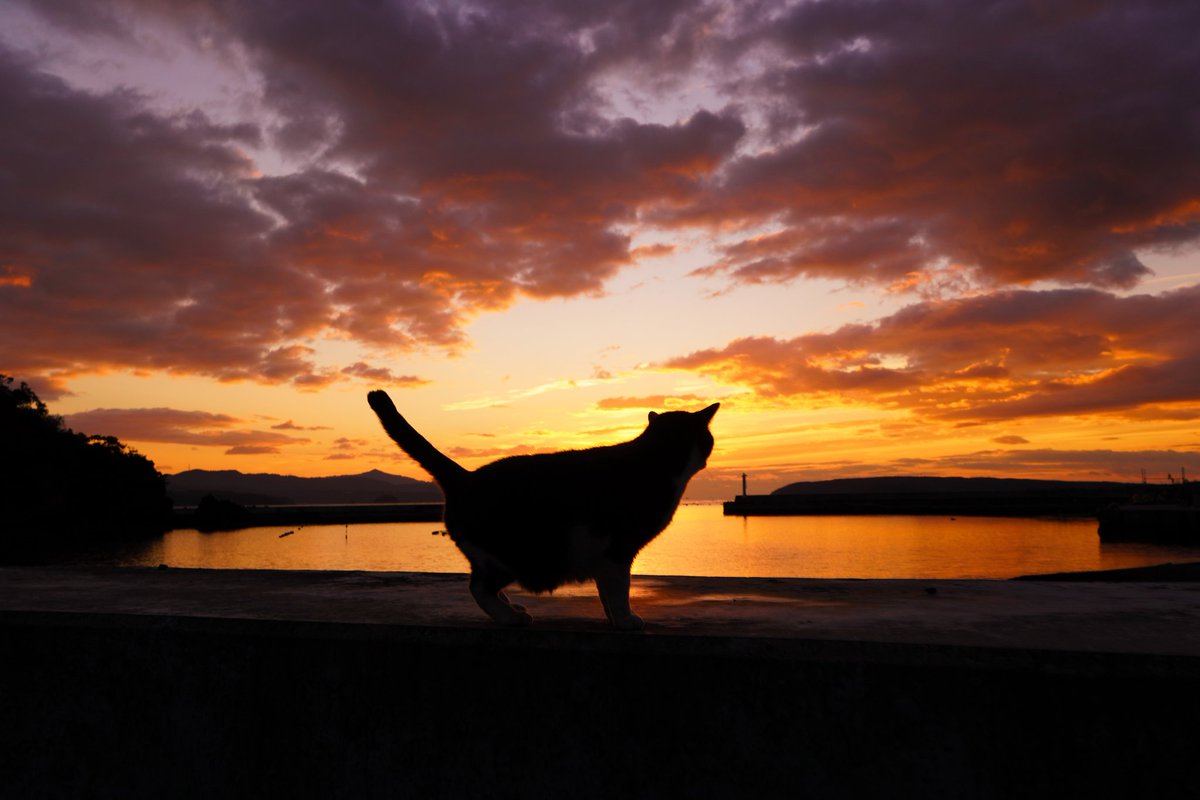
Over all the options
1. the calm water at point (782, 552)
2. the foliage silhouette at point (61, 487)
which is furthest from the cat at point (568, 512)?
the foliage silhouette at point (61, 487)

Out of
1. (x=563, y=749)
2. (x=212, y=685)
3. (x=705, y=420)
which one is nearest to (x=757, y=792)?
(x=563, y=749)

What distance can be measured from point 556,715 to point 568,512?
102cm

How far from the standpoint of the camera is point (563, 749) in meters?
3.49

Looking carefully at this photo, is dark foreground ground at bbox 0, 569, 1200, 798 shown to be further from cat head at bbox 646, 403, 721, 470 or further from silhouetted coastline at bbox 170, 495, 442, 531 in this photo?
silhouetted coastline at bbox 170, 495, 442, 531

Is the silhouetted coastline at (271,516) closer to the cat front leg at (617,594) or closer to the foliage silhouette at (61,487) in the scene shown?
the foliage silhouette at (61,487)

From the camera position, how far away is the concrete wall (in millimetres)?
3037

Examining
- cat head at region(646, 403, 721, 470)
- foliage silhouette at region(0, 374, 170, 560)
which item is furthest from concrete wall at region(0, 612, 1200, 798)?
foliage silhouette at region(0, 374, 170, 560)

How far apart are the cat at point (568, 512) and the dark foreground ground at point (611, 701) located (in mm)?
377

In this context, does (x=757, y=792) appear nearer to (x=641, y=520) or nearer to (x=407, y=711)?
(x=641, y=520)

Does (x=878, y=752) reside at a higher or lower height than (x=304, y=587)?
lower

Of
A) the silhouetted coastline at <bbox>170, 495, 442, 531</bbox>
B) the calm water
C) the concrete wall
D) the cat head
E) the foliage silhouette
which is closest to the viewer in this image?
the concrete wall

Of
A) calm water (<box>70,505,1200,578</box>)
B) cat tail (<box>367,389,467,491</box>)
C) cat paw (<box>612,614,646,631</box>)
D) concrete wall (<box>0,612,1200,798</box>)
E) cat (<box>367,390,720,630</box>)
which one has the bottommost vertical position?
calm water (<box>70,505,1200,578</box>)

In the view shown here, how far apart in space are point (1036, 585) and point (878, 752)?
3.60 meters

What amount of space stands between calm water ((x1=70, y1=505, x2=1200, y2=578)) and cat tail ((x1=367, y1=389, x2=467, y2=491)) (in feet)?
130
